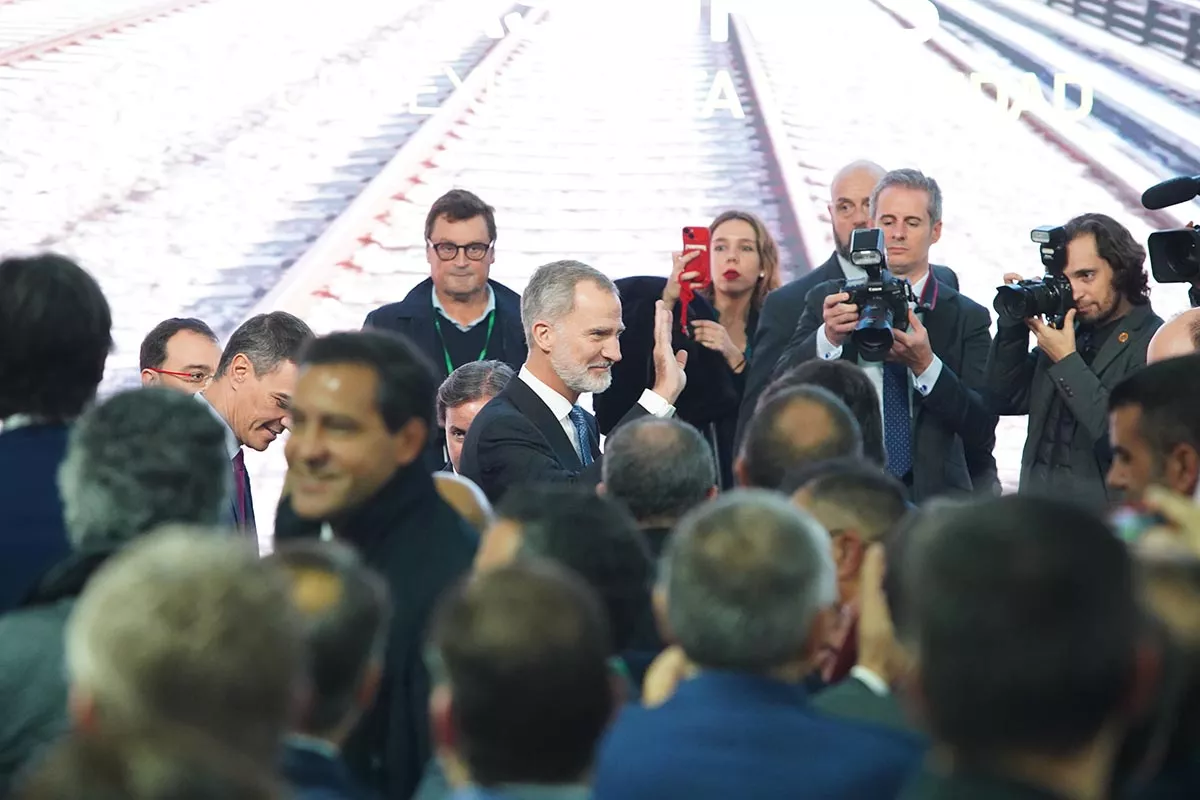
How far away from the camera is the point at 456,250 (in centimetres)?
639

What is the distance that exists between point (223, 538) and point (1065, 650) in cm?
96

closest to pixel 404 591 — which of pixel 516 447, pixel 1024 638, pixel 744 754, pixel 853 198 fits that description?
pixel 744 754

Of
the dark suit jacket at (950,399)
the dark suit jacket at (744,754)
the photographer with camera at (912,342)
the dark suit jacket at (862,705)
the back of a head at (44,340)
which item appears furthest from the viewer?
the dark suit jacket at (950,399)

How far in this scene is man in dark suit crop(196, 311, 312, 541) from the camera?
528 centimetres

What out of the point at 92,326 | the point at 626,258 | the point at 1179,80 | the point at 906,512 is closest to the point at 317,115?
the point at 626,258

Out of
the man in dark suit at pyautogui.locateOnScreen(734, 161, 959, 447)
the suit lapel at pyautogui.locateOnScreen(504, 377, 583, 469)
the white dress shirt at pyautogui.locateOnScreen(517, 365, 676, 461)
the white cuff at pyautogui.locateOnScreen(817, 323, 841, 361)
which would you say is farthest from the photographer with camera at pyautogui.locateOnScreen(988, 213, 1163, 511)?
the suit lapel at pyautogui.locateOnScreen(504, 377, 583, 469)

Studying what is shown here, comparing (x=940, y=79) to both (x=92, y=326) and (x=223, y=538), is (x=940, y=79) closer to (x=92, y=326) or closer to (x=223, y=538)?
(x=92, y=326)

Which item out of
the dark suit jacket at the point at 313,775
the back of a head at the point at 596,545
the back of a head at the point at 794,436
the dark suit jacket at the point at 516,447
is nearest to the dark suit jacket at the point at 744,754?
the dark suit jacket at the point at 313,775

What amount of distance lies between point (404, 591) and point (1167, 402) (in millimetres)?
1470

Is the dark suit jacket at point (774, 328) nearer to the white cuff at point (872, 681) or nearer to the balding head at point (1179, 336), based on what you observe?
the balding head at point (1179, 336)

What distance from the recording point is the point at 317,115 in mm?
10180

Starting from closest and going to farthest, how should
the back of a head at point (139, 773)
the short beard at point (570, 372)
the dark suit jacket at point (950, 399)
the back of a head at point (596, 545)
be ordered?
the back of a head at point (139, 773)
the back of a head at point (596, 545)
the short beard at point (570, 372)
the dark suit jacket at point (950, 399)

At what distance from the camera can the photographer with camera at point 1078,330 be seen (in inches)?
217

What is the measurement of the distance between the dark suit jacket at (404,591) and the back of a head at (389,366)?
0.39 feet
